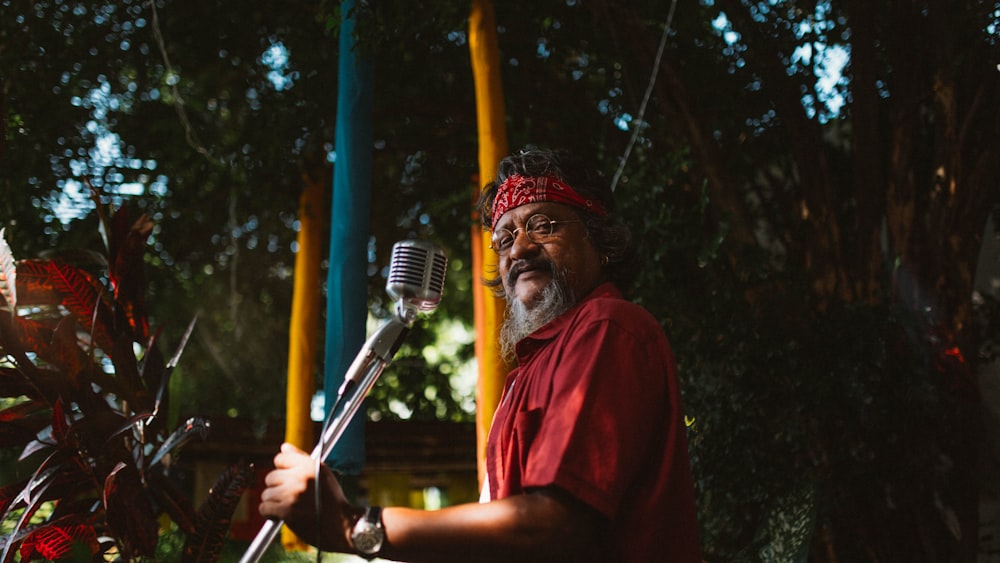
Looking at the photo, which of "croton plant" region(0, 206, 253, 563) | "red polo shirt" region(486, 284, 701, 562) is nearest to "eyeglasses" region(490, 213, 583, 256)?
"red polo shirt" region(486, 284, 701, 562)

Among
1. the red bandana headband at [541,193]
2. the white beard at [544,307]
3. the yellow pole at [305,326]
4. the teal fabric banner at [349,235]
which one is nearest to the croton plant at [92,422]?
the teal fabric banner at [349,235]

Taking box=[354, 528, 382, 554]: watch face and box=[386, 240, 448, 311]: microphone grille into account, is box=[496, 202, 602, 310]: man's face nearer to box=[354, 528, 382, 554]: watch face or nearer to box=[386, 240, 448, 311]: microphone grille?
box=[386, 240, 448, 311]: microphone grille

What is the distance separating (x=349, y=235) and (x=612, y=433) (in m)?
2.69

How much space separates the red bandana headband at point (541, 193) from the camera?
1.99 m

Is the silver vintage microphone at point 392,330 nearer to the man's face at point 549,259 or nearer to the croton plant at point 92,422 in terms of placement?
the man's face at point 549,259

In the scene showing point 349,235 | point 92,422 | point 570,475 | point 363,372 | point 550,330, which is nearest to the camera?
point 570,475

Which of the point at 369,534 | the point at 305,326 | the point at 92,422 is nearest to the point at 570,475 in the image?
the point at 369,534

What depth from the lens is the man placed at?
132cm

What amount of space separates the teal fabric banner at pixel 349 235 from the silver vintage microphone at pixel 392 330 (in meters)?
2.14

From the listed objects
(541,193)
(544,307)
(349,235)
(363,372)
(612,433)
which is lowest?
(612,433)

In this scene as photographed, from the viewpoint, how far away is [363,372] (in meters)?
1.45

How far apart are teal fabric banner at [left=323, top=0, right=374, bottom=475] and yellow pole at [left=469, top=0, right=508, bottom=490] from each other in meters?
0.50

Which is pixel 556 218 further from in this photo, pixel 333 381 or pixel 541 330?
pixel 333 381

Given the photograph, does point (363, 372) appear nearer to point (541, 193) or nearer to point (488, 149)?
point (541, 193)
